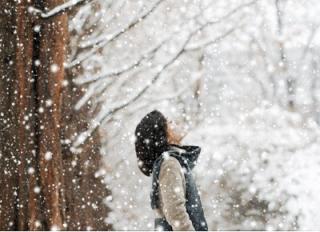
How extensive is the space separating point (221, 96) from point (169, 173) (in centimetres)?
1341

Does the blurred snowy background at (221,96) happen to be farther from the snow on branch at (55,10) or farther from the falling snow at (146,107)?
the snow on branch at (55,10)

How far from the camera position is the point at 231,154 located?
10.5m

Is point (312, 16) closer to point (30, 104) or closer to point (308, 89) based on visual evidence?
point (308, 89)

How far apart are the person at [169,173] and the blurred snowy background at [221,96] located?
0.20 m

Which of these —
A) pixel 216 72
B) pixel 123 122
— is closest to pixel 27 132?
pixel 123 122

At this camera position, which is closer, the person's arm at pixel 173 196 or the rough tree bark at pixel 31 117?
the person's arm at pixel 173 196

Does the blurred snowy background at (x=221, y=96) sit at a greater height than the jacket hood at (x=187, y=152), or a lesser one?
greater

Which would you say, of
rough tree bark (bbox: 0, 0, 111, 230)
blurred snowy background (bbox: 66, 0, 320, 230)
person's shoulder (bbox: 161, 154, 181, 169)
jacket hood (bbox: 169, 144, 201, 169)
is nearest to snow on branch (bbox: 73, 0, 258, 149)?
blurred snowy background (bbox: 66, 0, 320, 230)

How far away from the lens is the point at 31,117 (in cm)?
306

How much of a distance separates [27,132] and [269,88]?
43.7 feet

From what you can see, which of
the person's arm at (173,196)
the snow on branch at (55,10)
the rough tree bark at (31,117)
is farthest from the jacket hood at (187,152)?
the snow on branch at (55,10)

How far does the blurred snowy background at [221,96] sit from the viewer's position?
5875 millimetres

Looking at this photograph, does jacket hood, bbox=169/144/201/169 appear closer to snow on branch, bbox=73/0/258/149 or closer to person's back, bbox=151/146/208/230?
person's back, bbox=151/146/208/230

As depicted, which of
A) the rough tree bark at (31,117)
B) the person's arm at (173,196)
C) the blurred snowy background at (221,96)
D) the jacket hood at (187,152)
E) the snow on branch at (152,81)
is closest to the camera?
the person's arm at (173,196)
